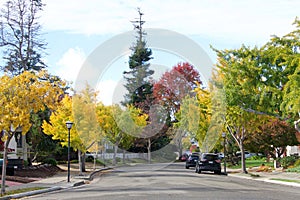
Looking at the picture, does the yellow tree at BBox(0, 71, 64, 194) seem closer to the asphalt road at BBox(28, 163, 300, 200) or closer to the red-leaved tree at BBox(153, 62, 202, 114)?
the asphalt road at BBox(28, 163, 300, 200)

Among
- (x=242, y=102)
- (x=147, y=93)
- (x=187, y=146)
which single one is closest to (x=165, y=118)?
(x=147, y=93)

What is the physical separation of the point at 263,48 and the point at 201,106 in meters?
15.9

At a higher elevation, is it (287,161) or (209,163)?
(287,161)

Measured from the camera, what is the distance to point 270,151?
40.4 m

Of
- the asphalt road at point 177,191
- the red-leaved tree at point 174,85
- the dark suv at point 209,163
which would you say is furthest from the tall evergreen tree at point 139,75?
the asphalt road at point 177,191

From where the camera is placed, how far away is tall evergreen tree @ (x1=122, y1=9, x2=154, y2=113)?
217 feet

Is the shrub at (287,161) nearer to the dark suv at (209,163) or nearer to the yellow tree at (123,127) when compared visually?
the dark suv at (209,163)

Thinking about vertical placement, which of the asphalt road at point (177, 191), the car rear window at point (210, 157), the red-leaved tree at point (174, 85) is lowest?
the asphalt road at point (177, 191)

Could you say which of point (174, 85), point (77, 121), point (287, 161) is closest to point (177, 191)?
point (77, 121)

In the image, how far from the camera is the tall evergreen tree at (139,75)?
66.0m

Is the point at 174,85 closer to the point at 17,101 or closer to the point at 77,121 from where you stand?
the point at 77,121

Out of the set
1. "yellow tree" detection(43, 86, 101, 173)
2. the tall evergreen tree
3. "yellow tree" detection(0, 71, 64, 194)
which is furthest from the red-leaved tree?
"yellow tree" detection(0, 71, 64, 194)

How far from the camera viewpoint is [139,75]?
226 feet

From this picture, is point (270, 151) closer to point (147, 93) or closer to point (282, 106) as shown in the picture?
point (282, 106)
